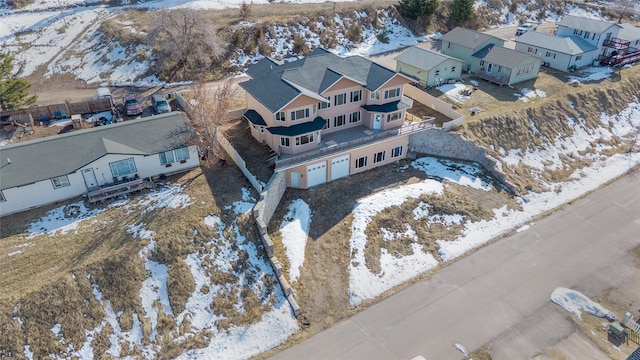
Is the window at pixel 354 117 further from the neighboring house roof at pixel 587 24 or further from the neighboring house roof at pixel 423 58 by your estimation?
the neighboring house roof at pixel 587 24

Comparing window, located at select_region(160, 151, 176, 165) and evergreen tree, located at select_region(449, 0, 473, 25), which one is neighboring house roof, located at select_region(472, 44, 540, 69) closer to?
evergreen tree, located at select_region(449, 0, 473, 25)

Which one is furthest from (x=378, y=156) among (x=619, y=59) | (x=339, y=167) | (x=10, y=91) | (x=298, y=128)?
(x=619, y=59)

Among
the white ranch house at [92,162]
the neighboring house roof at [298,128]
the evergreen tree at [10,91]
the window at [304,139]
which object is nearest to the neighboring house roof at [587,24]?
the neighboring house roof at [298,128]

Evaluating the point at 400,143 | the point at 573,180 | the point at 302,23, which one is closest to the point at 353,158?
the point at 400,143

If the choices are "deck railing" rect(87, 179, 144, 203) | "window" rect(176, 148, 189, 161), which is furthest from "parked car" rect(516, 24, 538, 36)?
"deck railing" rect(87, 179, 144, 203)

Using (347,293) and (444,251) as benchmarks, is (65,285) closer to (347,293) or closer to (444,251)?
(347,293)
